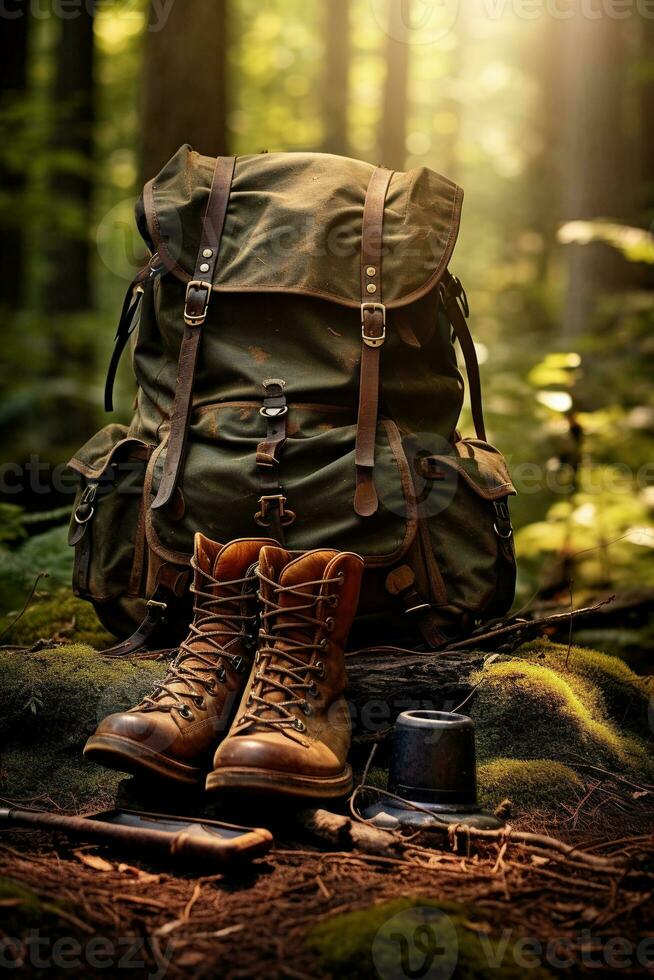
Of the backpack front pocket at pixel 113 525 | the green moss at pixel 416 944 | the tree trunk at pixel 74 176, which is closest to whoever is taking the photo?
the green moss at pixel 416 944

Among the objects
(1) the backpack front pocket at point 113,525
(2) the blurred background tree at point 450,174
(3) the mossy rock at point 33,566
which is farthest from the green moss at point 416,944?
(3) the mossy rock at point 33,566

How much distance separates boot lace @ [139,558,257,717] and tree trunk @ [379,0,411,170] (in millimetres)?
9826

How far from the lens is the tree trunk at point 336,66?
42.2 ft

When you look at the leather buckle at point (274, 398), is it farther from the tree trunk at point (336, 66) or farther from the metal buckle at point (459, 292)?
the tree trunk at point (336, 66)

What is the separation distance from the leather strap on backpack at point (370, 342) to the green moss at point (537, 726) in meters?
0.71

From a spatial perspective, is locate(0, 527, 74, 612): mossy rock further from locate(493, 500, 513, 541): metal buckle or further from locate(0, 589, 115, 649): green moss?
locate(493, 500, 513, 541): metal buckle

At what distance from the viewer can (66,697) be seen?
2.95m

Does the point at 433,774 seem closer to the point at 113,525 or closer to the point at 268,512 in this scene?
the point at 268,512

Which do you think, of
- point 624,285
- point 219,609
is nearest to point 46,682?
point 219,609

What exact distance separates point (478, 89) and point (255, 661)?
2229 cm

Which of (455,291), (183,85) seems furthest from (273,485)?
(183,85)

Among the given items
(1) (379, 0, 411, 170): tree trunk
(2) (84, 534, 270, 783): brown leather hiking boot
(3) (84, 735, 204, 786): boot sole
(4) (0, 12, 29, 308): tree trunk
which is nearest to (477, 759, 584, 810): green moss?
(2) (84, 534, 270, 783): brown leather hiking boot

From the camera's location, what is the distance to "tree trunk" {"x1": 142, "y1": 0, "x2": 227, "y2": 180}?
5.28m

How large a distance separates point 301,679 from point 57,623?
1826 mm
